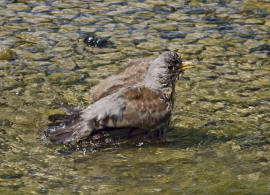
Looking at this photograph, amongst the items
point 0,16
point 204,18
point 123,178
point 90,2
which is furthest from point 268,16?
point 123,178

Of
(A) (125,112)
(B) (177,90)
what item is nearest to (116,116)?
(A) (125,112)

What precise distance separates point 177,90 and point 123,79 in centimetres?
125

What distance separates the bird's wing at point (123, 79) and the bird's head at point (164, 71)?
136mm

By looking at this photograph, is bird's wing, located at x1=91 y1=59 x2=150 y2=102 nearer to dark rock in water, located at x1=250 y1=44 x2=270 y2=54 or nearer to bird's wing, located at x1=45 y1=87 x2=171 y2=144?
bird's wing, located at x1=45 y1=87 x2=171 y2=144

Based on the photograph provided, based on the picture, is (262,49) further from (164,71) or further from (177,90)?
(164,71)

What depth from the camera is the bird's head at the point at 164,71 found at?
7.79m

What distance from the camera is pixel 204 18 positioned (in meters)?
11.1

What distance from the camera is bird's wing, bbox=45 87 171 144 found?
23.9 feet

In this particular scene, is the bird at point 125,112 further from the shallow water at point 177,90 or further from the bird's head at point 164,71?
the shallow water at point 177,90

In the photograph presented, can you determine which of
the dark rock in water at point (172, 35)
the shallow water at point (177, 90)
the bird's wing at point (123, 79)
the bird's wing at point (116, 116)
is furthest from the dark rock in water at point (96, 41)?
the bird's wing at point (116, 116)

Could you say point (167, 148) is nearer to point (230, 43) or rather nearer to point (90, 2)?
point (230, 43)

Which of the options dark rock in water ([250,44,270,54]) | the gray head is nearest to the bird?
the gray head

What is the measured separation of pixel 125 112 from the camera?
730cm

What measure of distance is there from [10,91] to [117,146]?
1.93m
